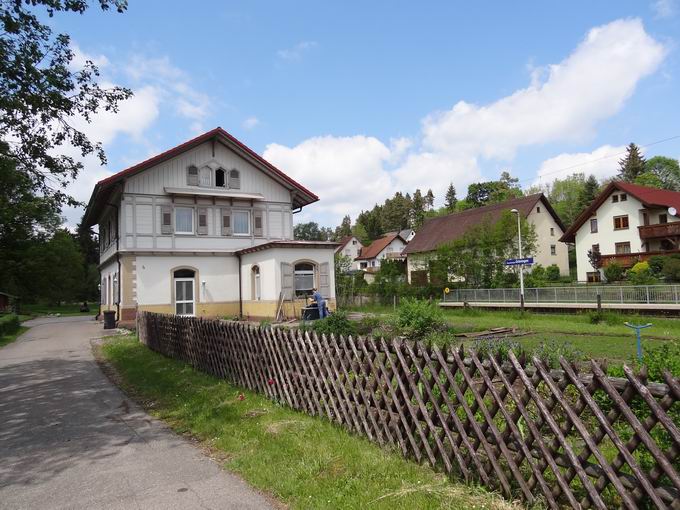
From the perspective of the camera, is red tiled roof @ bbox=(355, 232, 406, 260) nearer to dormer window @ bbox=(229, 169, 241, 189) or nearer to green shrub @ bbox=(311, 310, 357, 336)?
dormer window @ bbox=(229, 169, 241, 189)

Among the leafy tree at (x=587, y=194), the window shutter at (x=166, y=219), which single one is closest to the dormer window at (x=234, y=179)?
the window shutter at (x=166, y=219)

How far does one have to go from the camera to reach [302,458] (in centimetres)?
509

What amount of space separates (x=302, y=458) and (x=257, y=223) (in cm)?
2471

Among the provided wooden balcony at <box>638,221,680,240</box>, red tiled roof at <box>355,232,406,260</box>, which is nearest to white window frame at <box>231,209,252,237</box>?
wooden balcony at <box>638,221,680,240</box>

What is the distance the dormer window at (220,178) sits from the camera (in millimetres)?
28094

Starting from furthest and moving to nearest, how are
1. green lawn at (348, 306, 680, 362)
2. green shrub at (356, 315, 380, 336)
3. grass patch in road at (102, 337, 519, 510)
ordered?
1. green shrub at (356, 315, 380, 336)
2. green lawn at (348, 306, 680, 362)
3. grass patch in road at (102, 337, 519, 510)

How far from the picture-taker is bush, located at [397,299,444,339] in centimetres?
1397

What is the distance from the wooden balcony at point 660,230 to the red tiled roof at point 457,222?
9.67m

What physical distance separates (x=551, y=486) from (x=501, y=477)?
14.6 inches

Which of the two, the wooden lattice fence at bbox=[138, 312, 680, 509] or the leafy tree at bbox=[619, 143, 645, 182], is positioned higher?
the leafy tree at bbox=[619, 143, 645, 182]

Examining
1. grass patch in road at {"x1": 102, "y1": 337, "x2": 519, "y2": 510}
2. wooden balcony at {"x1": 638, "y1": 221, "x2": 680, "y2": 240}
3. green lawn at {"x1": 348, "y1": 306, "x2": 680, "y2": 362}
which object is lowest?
green lawn at {"x1": 348, "y1": 306, "x2": 680, "y2": 362}

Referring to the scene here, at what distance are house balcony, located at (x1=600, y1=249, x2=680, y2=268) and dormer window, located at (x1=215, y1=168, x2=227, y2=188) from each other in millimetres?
31456

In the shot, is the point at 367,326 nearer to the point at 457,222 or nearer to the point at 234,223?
the point at 234,223

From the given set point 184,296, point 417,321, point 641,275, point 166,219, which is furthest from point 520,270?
point 166,219
